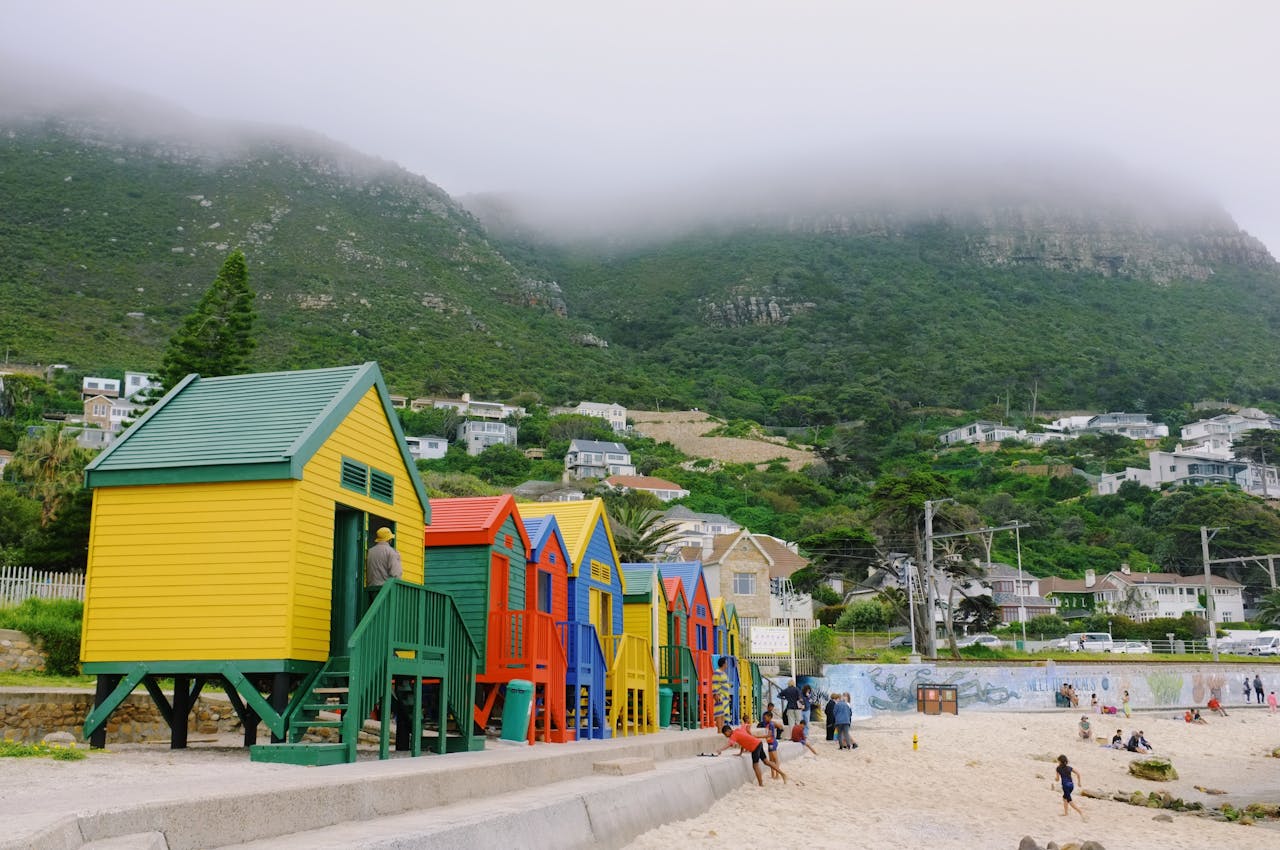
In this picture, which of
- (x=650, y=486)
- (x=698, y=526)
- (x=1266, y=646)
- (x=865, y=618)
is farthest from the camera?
(x=650, y=486)

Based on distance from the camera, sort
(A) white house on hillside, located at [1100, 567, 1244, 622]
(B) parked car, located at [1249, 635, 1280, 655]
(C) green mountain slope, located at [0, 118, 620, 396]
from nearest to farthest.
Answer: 1. (B) parked car, located at [1249, 635, 1280, 655]
2. (A) white house on hillside, located at [1100, 567, 1244, 622]
3. (C) green mountain slope, located at [0, 118, 620, 396]

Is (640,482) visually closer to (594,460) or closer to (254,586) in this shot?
(594,460)

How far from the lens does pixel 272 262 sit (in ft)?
409

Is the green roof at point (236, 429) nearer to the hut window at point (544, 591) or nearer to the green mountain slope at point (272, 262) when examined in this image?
the hut window at point (544, 591)

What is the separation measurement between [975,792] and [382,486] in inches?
563

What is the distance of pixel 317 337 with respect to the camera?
110875mm

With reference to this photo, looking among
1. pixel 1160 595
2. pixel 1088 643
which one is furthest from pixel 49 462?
pixel 1160 595

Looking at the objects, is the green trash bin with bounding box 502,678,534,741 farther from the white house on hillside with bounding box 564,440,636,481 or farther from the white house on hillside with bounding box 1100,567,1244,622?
the white house on hillside with bounding box 564,440,636,481

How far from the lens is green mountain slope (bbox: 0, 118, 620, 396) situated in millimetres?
103375

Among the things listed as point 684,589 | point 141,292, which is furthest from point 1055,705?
point 141,292

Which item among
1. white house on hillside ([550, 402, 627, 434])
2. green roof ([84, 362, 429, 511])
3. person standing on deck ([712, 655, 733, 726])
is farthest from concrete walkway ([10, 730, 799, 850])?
white house on hillside ([550, 402, 627, 434])

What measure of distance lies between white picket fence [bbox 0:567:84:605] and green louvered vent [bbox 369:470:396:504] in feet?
32.7

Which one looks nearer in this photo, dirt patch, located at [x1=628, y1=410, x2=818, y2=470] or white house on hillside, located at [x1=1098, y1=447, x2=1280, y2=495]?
white house on hillside, located at [x1=1098, y1=447, x2=1280, y2=495]

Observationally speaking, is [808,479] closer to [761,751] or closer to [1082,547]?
[1082,547]
